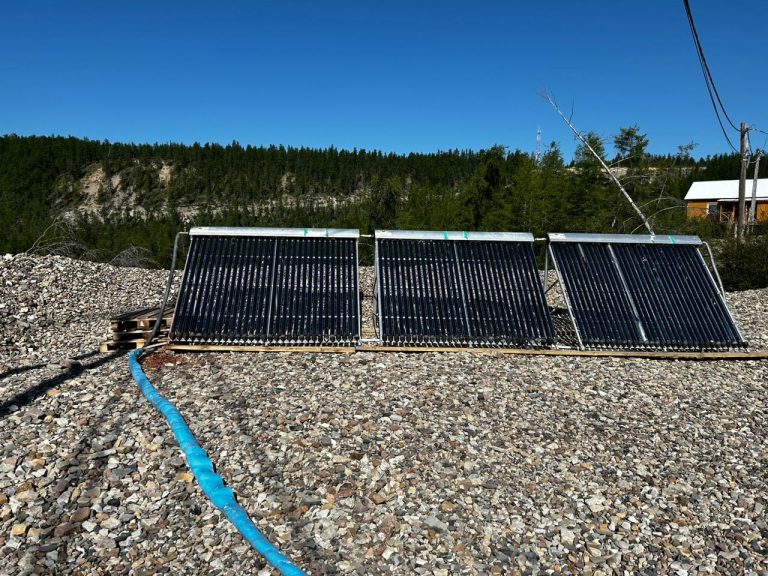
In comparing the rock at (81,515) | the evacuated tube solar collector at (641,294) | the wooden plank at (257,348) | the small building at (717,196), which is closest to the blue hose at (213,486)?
the rock at (81,515)

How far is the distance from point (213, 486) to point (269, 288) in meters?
4.88

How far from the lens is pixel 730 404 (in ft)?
23.5

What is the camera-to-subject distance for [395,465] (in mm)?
5305

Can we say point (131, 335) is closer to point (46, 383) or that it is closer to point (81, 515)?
point (46, 383)

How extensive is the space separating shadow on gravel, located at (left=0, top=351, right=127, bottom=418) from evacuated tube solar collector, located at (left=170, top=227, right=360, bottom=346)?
3.85ft

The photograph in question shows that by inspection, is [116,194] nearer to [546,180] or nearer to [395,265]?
[546,180]

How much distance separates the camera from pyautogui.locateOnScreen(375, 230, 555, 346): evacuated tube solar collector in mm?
9023

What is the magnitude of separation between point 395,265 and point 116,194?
5209 inches

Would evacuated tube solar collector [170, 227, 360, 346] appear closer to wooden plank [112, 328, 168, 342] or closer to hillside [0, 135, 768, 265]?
wooden plank [112, 328, 168, 342]

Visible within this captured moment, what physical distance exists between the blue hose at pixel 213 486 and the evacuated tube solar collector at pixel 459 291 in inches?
144

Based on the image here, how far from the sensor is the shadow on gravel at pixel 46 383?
21.5 ft

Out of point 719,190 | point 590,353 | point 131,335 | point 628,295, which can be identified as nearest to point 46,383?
point 131,335

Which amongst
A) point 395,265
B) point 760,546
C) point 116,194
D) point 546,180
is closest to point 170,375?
point 395,265

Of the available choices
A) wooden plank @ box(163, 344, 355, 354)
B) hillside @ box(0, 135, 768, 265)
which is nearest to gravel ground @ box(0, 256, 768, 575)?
wooden plank @ box(163, 344, 355, 354)
